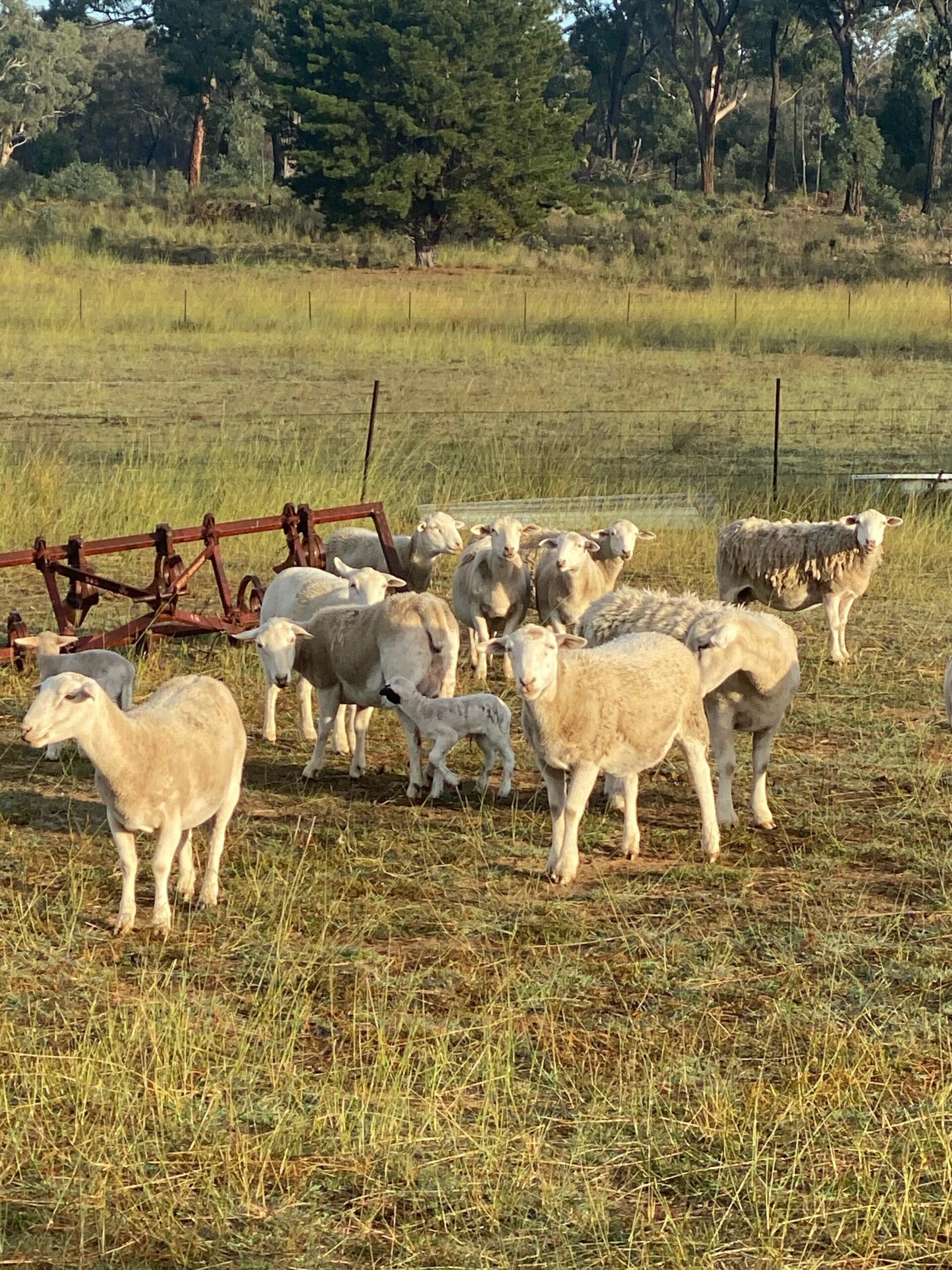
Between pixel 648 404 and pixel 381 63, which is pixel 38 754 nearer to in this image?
pixel 648 404

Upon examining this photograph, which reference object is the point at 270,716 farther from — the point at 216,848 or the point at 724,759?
the point at 724,759

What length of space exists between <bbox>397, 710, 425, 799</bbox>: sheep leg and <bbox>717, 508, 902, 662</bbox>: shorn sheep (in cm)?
368

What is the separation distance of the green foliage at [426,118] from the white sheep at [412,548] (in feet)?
92.2

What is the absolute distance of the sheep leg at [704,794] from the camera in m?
7.34

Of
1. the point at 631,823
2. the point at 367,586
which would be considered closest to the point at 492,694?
the point at 367,586

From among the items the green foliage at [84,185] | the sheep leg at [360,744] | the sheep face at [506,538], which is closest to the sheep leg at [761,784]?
the sheep leg at [360,744]

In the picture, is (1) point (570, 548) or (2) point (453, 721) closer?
(2) point (453, 721)

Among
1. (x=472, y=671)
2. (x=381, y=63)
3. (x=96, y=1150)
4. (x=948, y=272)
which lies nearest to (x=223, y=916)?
(x=96, y=1150)

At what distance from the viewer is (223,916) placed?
6602mm

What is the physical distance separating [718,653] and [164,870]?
2598 mm

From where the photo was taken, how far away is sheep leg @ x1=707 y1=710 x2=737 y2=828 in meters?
7.71

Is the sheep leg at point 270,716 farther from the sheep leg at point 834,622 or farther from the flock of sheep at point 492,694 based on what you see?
the sheep leg at point 834,622

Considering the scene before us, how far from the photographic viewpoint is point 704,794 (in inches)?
290

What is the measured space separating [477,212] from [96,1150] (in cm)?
3743
